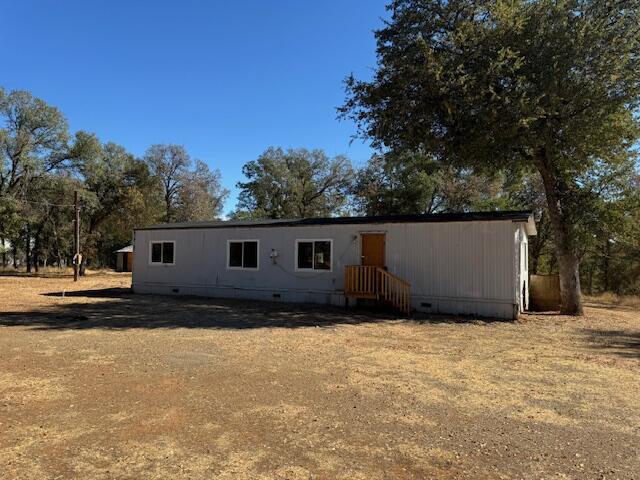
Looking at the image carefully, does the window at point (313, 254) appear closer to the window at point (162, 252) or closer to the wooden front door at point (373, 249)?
the wooden front door at point (373, 249)

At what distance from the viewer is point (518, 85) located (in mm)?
12023

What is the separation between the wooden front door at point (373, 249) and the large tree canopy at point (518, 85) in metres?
2.93

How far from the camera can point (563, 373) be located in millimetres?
6484

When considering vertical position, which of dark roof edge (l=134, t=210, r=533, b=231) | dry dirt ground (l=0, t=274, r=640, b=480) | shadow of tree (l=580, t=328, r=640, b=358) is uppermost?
dark roof edge (l=134, t=210, r=533, b=231)

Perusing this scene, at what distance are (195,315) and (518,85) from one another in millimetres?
10051

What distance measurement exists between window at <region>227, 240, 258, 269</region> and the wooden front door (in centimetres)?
401

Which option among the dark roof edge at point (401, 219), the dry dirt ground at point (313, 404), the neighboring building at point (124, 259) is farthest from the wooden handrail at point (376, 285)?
the neighboring building at point (124, 259)

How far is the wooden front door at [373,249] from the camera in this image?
14.1m

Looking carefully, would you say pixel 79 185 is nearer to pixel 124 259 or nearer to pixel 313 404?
pixel 124 259

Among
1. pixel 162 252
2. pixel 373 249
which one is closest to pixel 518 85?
pixel 373 249

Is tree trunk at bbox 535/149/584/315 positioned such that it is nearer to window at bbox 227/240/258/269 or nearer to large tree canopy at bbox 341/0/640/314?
large tree canopy at bbox 341/0/640/314

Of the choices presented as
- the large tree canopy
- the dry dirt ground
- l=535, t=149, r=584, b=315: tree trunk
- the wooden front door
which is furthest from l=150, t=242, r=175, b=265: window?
l=535, t=149, r=584, b=315: tree trunk

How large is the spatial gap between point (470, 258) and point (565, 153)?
14.2ft

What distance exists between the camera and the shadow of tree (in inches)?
326
